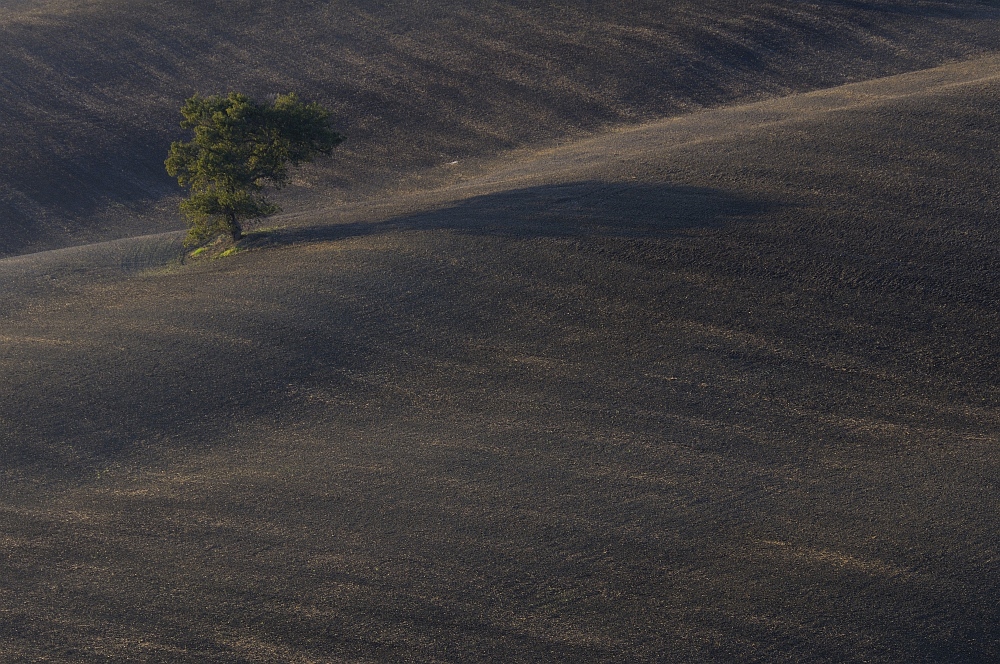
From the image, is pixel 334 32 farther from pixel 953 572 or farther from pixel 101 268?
pixel 953 572

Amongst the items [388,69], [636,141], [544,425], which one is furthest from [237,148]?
[388,69]

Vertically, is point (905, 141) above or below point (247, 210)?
above

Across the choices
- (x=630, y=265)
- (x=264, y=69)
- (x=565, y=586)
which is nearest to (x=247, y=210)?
(x=630, y=265)

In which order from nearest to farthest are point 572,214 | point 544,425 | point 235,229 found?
point 544,425, point 572,214, point 235,229

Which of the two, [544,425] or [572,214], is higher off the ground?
[572,214]

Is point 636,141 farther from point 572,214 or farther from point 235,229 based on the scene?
point 235,229

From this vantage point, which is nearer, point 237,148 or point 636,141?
point 237,148

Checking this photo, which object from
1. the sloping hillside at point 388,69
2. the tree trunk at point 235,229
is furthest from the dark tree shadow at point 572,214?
the sloping hillside at point 388,69
